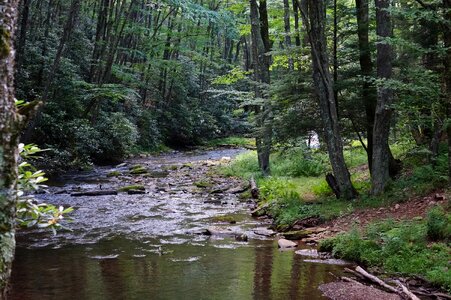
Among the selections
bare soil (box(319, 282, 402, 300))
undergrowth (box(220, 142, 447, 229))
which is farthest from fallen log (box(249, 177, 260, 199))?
bare soil (box(319, 282, 402, 300))

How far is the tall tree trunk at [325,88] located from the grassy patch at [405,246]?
9.67 ft

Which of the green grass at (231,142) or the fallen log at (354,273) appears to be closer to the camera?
the fallen log at (354,273)

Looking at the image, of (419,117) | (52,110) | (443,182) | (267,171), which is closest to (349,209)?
(443,182)

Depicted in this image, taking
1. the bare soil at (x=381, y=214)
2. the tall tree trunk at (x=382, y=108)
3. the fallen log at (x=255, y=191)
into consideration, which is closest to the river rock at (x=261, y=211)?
the bare soil at (x=381, y=214)

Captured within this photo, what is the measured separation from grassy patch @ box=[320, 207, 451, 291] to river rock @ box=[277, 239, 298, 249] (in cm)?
64

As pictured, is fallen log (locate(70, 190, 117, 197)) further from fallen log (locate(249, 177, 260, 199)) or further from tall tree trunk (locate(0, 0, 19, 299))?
tall tree trunk (locate(0, 0, 19, 299))

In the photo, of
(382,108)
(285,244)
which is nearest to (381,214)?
(285,244)

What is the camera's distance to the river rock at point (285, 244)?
878 cm

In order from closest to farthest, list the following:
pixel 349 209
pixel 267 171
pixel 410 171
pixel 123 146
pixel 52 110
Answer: pixel 349 209, pixel 410 171, pixel 267 171, pixel 52 110, pixel 123 146

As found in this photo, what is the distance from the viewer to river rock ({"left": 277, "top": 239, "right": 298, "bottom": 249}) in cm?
878

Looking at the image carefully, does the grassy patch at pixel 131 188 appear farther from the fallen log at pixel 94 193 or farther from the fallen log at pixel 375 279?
the fallen log at pixel 375 279

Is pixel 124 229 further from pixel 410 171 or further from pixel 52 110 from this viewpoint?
pixel 52 110

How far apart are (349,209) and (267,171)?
7638 mm

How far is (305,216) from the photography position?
35.0 feet
